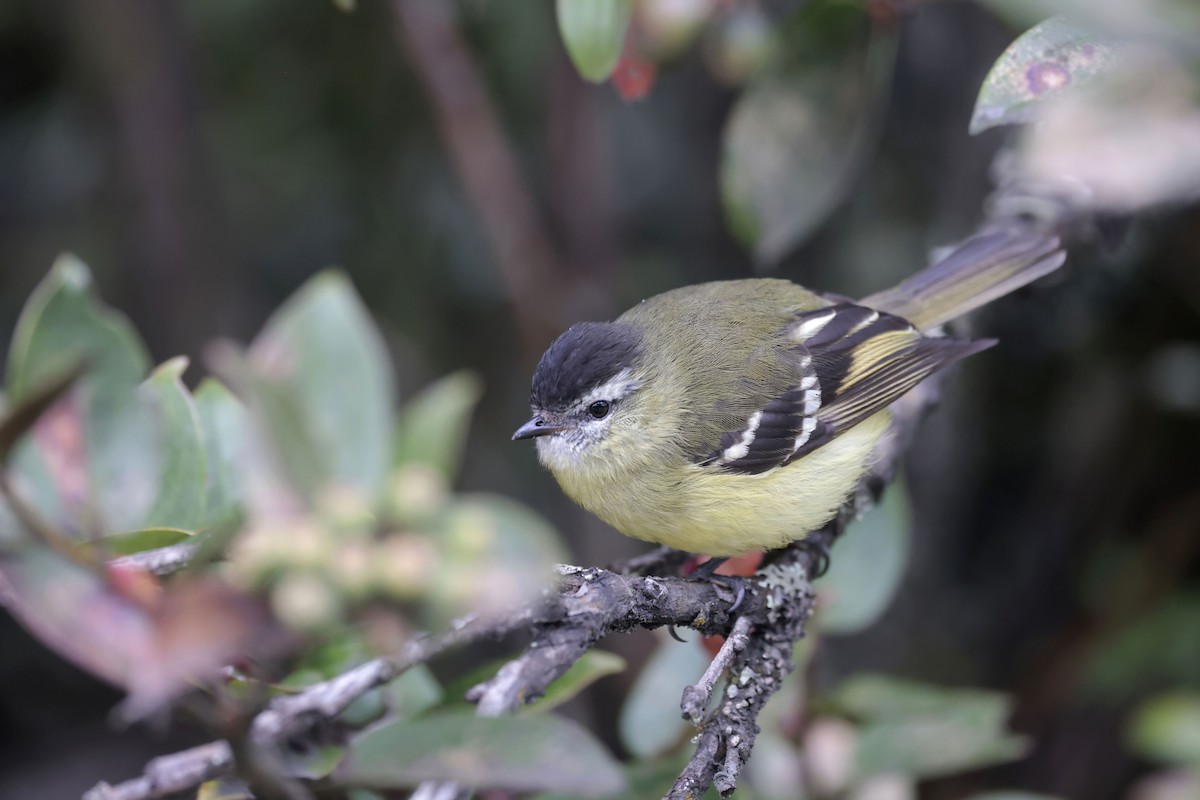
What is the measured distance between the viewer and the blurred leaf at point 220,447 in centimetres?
205

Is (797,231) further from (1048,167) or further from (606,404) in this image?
(1048,167)

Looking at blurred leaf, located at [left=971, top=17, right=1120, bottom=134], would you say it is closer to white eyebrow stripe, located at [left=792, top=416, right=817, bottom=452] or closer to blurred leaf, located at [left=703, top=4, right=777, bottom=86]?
blurred leaf, located at [left=703, top=4, right=777, bottom=86]

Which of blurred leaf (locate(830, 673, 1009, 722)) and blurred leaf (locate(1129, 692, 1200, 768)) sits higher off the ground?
blurred leaf (locate(1129, 692, 1200, 768))

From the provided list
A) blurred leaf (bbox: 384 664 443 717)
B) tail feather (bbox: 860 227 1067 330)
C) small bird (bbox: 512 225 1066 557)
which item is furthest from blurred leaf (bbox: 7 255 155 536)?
tail feather (bbox: 860 227 1067 330)

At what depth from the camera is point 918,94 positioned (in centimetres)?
450

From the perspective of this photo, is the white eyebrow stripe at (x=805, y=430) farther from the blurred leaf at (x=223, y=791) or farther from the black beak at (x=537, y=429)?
the blurred leaf at (x=223, y=791)

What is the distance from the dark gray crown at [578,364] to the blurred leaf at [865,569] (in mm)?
786

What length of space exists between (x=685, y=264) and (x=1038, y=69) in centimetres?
296

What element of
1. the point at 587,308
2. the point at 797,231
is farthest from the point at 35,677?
the point at 797,231

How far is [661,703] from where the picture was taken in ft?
8.22

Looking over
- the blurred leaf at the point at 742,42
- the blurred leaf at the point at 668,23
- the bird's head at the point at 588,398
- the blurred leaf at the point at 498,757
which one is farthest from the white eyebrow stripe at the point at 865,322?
the blurred leaf at the point at 498,757

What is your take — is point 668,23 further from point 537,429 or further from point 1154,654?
point 1154,654

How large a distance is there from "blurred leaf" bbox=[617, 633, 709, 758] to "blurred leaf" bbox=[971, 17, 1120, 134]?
4.18 ft

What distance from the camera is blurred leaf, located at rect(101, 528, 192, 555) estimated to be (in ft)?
5.69
